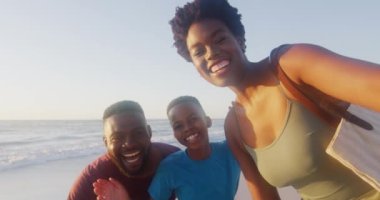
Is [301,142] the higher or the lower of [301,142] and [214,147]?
the higher

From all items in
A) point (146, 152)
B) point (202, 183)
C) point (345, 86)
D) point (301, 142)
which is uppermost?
point (345, 86)

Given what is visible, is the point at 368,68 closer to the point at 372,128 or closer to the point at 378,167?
the point at 372,128

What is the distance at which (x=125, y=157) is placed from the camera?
3.80 metres

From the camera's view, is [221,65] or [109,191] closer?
[221,65]

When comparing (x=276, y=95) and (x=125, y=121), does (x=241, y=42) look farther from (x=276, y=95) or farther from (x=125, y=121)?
(x=125, y=121)

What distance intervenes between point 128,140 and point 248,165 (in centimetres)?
151

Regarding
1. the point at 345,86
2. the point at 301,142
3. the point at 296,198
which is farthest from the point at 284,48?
the point at 296,198

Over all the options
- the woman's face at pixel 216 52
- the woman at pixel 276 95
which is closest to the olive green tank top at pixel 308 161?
the woman at pixel 276 95

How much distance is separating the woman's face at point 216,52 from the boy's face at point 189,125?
1.44 m

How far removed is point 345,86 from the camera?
1.59m

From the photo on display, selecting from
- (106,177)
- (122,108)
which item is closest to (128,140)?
(122,108)

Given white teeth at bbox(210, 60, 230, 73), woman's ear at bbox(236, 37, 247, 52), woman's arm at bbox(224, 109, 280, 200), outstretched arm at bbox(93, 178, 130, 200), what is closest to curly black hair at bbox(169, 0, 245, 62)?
woman's ear at bbox(236, 37, 247, 52)

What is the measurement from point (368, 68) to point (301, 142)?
695mm

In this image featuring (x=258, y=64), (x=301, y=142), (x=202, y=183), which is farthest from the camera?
(x=202, y=183)
